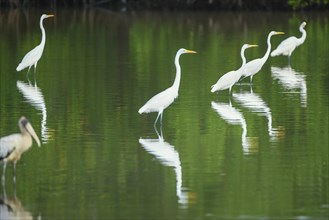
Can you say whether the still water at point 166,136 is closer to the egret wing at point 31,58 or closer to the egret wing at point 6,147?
the egret wing at point 31,58

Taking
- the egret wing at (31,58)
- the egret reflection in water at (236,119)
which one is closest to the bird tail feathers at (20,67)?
the egret wing at (31,58)

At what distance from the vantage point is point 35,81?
2409cm

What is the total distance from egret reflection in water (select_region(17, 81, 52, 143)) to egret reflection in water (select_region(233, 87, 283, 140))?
2957mm

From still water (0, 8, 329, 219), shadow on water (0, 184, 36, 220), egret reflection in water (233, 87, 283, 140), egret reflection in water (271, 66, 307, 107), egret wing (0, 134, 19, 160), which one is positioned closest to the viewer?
shadow on water (0, 184, 36, 220)

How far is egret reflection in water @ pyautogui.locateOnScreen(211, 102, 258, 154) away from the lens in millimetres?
15558

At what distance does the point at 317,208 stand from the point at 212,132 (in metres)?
5.12

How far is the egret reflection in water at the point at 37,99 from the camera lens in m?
16.9

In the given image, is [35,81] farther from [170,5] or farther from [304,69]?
[170,5]

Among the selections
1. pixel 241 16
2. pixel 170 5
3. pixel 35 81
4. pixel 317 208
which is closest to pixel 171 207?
pixel 317 208

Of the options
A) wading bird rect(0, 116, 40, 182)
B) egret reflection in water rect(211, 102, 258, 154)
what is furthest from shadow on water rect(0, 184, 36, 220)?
egret reflection in water rect(211, 102, 258, 154)

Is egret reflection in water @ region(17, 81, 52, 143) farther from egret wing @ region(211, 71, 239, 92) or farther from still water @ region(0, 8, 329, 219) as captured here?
egret wing @ region(211, 71, 239, 92)

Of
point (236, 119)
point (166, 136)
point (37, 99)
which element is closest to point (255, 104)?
point (236, 119)

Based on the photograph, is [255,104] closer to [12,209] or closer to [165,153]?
[165,153]

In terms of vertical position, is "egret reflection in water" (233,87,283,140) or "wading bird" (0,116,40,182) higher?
"wading bird" (0,116,40,182)
